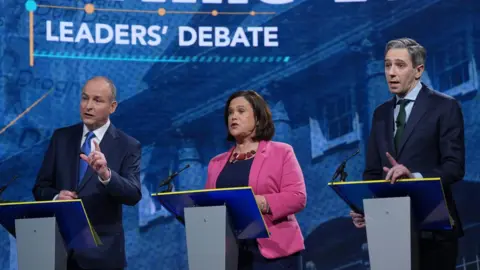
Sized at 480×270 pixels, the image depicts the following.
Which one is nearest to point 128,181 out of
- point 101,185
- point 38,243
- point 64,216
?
point 101,185

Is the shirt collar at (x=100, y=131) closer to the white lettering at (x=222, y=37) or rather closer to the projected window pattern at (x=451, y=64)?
the white lettering at (x=222, y=37)

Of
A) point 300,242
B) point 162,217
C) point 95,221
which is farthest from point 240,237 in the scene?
point 162,217

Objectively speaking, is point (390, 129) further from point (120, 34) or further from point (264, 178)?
point (120, 34)

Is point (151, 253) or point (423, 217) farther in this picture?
point (151, 253)

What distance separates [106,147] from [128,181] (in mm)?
223

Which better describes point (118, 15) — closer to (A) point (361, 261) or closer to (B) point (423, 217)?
(A) point (361, 261)

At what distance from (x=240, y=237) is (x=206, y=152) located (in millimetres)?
2254

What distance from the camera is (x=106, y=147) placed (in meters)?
3.73

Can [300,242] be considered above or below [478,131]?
below

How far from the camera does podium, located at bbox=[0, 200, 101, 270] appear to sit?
3.28 metres

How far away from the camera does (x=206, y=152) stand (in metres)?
5.52

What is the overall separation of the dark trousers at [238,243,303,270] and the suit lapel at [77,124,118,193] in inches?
30.5

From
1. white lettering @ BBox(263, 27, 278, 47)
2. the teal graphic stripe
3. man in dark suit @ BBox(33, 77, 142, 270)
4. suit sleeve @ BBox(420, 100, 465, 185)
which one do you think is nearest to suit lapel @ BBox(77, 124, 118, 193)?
man in dark suit @ BBox(33, 77, 142, 270)

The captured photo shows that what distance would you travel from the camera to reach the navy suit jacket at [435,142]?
3.27 metres
